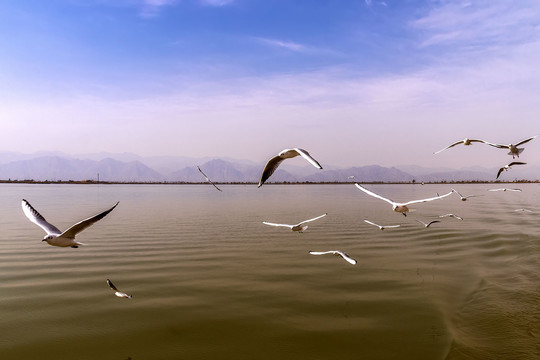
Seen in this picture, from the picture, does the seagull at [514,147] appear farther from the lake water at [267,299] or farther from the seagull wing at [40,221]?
the seagull wing at [40,221]

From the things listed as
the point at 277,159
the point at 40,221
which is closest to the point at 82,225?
the point at 40,221

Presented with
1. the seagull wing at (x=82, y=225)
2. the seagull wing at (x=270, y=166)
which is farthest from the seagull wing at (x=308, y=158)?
the seagull wing at (x=82, y=225)

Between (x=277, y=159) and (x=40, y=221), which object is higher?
(x=277, y=159)

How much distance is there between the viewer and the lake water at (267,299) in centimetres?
880

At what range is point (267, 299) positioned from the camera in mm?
11633

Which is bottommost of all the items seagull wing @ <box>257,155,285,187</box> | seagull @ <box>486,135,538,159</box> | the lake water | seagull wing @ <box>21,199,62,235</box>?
the lake water

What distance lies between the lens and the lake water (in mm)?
8797

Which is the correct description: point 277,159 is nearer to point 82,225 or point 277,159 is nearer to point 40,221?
point 82,225

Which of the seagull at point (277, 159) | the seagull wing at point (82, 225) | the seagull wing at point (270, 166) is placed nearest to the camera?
the seagull at point (277, 159)

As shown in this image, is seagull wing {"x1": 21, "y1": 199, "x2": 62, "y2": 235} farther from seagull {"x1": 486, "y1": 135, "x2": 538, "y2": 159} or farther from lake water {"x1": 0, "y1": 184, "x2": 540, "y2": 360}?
seagull {"x1": 486, "y1": 135, "x2": 538, "y2": 159}

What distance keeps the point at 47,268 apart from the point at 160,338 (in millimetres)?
8677

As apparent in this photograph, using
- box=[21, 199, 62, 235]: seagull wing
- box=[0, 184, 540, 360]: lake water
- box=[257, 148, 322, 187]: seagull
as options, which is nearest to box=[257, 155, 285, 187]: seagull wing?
box=[257, 148, 322, 187]: seagull

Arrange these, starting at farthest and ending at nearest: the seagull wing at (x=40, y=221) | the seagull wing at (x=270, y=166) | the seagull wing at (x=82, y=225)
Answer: the seagull wing at (x=40, y=221) < the seagull wing at (x=82, y=225) < the seagull wing at (x=270, y=166)

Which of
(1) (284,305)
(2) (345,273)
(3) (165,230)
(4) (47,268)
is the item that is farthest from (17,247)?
(2) (345,273)
